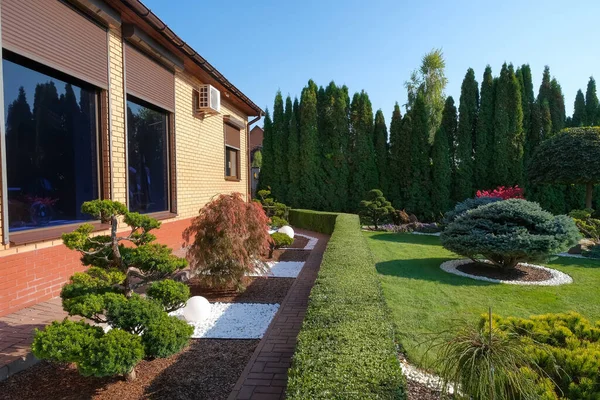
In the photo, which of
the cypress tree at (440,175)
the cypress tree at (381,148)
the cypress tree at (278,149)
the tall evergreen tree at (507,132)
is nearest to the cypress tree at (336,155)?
the cypress tree at (381,148)

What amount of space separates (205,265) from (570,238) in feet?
21.3

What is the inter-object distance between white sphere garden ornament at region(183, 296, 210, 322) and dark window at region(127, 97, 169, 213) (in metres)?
2.63

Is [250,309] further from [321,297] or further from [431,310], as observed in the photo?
[431,310]

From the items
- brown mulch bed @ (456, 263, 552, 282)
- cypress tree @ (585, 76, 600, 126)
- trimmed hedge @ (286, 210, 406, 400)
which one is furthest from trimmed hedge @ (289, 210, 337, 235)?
cypress tree @ (585, 76, 600, 126)

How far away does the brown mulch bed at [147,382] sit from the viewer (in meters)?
2.57

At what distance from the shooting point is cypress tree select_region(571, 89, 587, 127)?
1709 centimetres

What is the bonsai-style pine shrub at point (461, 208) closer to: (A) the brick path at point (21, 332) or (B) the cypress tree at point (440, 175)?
(B) the cypress tree at point (440, 175)

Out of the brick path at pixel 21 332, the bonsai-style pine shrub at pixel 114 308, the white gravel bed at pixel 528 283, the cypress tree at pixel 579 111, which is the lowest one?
the white gravel bed at pixel 528 283

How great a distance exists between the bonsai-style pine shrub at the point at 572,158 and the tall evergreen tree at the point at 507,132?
11.7ft

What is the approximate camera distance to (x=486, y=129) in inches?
663

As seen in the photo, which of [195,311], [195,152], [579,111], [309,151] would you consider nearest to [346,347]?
[195,311]

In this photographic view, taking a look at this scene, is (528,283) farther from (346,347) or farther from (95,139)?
(95,139)

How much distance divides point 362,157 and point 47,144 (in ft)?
47.8

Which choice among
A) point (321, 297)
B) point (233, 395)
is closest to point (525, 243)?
point (321, 297)
